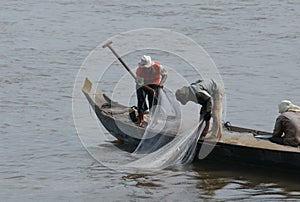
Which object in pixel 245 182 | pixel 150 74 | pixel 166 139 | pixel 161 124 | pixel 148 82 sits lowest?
pixel 245 182

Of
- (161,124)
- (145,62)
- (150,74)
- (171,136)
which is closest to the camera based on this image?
(171,136)

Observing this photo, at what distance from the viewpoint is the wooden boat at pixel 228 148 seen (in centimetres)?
1173

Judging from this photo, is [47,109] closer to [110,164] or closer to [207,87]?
[110,164]

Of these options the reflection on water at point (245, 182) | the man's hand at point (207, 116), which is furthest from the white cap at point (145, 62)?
the reflection on water at point (245, 182)

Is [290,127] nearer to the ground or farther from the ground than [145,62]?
nearer to the ground

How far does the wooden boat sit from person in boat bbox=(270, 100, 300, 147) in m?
0.14

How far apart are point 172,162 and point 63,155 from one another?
85.7 inches

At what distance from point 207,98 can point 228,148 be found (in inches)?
31.9

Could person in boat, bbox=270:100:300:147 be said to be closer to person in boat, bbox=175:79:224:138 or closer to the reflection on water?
the reflection on water

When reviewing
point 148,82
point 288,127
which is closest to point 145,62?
point 148,82

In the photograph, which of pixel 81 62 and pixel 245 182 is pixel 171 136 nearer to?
pixel 245 182

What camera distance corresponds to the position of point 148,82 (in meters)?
13.8

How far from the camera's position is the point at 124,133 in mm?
13859

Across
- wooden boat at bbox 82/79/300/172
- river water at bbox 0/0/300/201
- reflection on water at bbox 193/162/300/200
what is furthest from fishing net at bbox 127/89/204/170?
reflection on water at bbox 193/162/300/200
